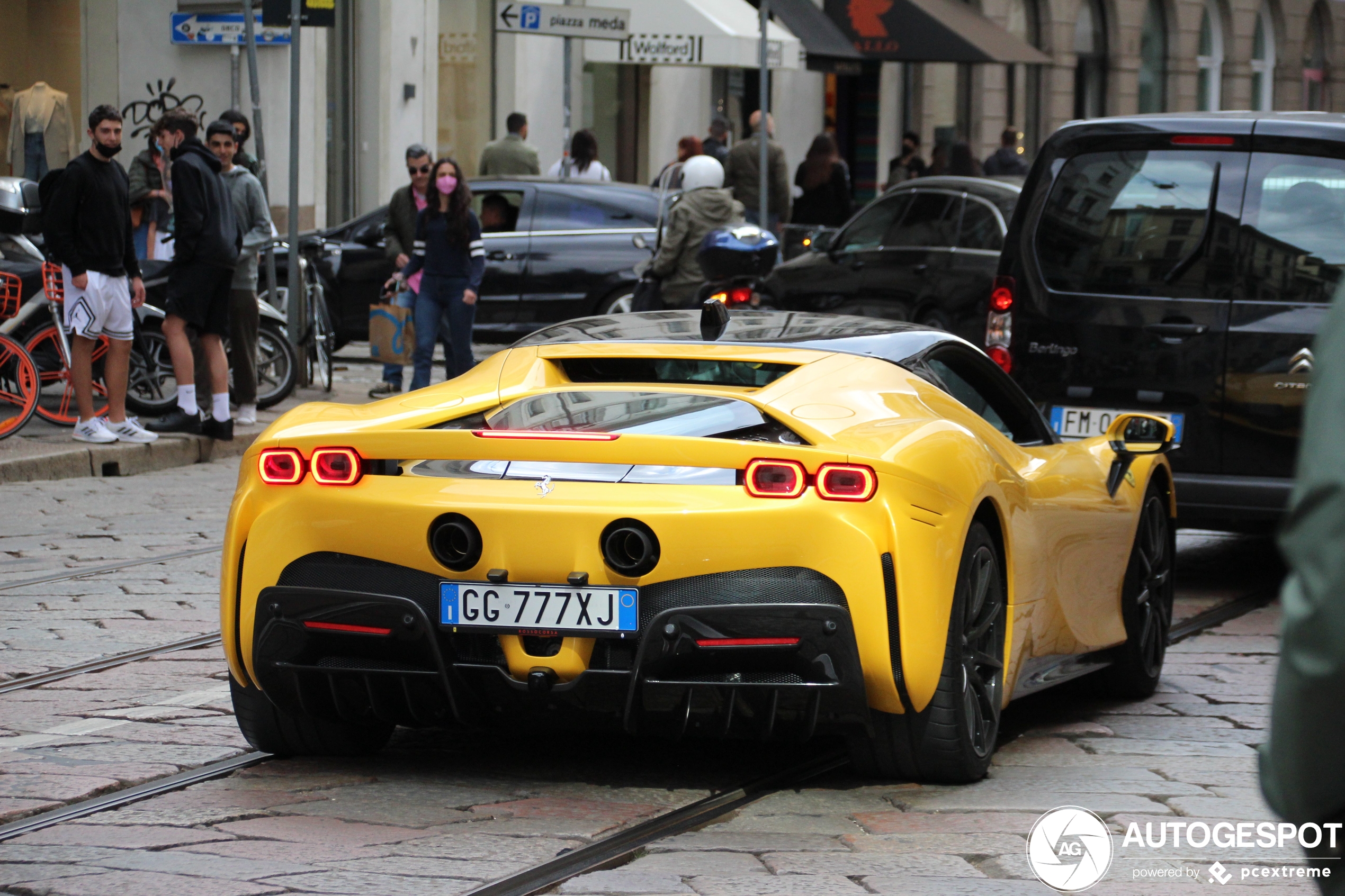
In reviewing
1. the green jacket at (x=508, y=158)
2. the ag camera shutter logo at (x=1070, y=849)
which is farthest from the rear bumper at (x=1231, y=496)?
the green jacket at (x=508, y=158)

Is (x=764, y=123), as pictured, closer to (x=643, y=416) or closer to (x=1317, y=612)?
(x=643, y=416)

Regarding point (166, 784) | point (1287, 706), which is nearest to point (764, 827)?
point (166, 784)

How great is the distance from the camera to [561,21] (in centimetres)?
1900

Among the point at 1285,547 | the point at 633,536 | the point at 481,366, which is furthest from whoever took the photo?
the point at 481,366

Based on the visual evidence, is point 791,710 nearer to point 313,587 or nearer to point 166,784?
point 313,587

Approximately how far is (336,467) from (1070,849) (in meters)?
1.78

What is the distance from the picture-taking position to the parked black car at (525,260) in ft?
52.5

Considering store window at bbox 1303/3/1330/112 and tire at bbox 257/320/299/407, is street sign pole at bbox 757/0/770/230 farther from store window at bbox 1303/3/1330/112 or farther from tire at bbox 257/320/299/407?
store window at bbox 1303/3/1330/112

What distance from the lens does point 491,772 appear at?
485 cm

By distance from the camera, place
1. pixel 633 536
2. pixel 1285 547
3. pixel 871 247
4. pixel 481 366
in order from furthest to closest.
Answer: pixel 871 247 < pixel 481 366 < pixel 633 536 < pixel 1285 547

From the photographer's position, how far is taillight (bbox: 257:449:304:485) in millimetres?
4547

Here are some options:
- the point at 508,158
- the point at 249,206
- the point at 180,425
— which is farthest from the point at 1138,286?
the point at 508,158

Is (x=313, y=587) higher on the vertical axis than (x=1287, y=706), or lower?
lower

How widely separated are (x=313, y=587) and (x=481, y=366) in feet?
2.87
